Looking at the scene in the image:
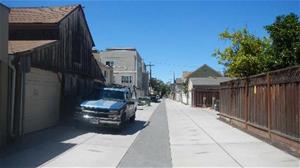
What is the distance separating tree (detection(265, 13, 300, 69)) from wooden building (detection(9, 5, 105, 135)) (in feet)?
29.8

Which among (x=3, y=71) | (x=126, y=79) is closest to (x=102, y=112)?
(x=3, y=71)

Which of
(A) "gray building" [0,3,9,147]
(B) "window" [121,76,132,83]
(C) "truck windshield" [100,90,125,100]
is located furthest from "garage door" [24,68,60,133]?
(B) "window" [121,76,132,83]

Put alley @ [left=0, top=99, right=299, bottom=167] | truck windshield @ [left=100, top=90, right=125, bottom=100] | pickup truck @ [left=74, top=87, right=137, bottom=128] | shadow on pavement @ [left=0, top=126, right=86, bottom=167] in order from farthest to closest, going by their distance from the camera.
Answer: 1. truck windshield @ [left=100, top=90, right=125, bottom=100]
2. pickup truck @ [left=74, top=87, right=137, bottom=128]
3. alley @ [left=0, top=99, right=299, bottom=167]
4. shadow on pavement @ [left=0, top=126, right=86, bottom=167]

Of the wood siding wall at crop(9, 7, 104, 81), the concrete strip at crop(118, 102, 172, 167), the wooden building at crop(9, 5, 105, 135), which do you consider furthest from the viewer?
the wood siding wall at crop(9, 7, 104, 81)

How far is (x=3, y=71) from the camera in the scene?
449 inches

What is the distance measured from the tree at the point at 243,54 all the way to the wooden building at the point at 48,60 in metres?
8.87

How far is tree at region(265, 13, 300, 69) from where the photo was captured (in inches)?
677

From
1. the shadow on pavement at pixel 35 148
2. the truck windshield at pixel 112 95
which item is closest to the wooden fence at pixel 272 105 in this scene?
the truck windshield at pixel 112 95

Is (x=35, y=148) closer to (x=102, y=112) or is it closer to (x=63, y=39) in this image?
(x=102, y=112)

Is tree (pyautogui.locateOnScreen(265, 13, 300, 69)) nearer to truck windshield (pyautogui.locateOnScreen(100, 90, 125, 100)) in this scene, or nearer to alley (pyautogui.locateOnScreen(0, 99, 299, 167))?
alley (pyautogui.locateOnScreen(0, 99, 299, 167))

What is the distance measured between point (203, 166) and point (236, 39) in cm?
1828

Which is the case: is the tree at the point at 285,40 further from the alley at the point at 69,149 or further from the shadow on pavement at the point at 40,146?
the shadow on pavement at the point at 40,146

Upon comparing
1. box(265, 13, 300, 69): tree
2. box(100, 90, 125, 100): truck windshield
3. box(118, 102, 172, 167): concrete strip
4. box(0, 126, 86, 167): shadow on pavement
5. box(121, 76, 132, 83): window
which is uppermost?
box(121, 76, 132, 83): window

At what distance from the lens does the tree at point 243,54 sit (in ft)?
76.4
